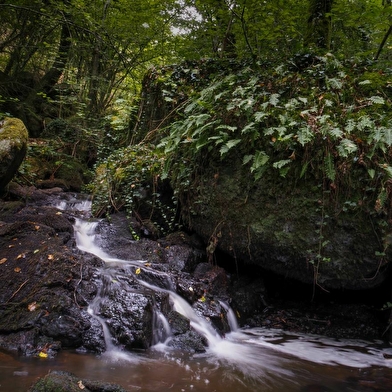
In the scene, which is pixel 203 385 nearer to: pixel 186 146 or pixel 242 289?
pixel 242 289

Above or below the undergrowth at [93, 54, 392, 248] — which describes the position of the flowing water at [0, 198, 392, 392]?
below

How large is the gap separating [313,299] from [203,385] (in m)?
3.71

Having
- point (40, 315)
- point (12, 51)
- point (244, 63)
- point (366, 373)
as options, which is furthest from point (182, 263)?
point (12, 51)

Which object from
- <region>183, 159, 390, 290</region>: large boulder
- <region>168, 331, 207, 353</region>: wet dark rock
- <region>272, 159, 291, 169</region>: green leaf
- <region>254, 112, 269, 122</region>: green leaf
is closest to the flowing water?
<region>168, 331, 207, 353</region>: wet dark rock

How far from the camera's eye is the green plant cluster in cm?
512

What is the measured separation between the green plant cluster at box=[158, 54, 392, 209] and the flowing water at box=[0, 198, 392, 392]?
93.8 inches

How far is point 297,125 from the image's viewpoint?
18.2 feet

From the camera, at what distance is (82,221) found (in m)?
7.29

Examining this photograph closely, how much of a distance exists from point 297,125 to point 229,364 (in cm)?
382

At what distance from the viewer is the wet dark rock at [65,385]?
232cm

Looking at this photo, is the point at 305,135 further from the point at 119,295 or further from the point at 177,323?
the point at 119,295

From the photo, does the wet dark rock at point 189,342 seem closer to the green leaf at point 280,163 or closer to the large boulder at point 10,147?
the green leaf at point 280,163

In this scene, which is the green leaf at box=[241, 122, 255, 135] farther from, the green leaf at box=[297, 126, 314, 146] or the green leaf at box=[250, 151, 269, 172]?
the green leaf at box=[297, 126, 314, 146]

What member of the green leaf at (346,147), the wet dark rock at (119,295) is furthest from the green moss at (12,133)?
the green leaf at (346,147)
